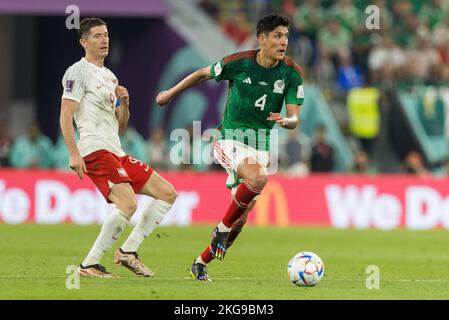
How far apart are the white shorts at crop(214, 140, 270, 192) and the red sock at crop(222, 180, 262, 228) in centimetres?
32

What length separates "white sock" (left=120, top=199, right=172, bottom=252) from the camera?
12.1 meters

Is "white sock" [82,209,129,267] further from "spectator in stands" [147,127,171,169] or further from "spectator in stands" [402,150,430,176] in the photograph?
"spectator in stands" [402,150,430,176]

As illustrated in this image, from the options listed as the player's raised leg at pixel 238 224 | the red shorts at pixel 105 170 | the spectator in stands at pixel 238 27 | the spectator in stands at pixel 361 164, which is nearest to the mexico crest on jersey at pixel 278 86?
the player's raised leg at pixel 238 224

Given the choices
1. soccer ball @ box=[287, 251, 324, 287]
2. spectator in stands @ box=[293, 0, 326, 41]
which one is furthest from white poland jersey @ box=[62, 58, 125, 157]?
spectator in stands @ box=[293, 0, 326, 41]

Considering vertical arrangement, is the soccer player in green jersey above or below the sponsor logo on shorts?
above

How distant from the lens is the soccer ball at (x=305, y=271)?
1138 centimetres

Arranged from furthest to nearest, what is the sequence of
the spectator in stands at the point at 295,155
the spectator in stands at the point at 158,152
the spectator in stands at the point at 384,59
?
the spectator in stands at the point at 384,59
the spectator in stands at the point at 295,155
the spectator in stands at the point at 158,152

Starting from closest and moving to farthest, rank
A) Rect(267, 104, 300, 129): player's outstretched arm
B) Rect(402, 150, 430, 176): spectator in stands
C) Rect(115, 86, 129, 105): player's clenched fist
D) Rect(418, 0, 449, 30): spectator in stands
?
Rect(267, 104, 300, 129): player's outstretched arm, Rect(115, 86, 129, 105): player's clenched fist, Rect(402, 150, 430, 176): spectator in stands, Rect(418, 0, 449, 30): spectator in stands

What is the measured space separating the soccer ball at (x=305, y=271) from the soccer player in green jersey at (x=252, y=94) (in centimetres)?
89

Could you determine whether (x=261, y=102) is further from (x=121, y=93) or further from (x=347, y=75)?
(x=347, y=75)

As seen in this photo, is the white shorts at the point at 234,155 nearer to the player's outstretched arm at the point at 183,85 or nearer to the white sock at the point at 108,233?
the player's outstretched arm at the point at 183,85
